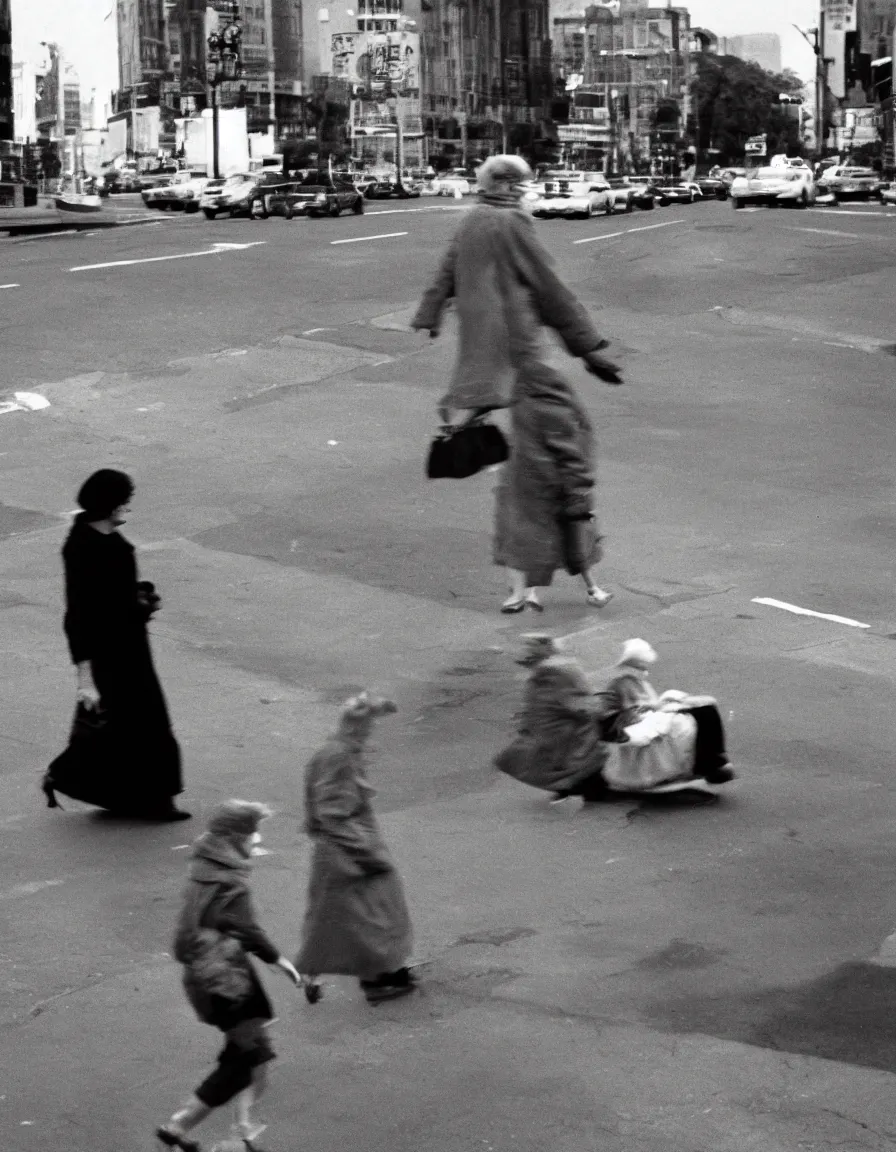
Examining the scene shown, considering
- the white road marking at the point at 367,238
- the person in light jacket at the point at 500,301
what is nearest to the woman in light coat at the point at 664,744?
the person in light jacket at the point at 500,301

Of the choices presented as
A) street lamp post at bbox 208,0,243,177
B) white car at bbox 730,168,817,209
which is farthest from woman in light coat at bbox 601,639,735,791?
street lamp post at bbox 208,0,243,177

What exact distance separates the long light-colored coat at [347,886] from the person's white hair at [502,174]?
491cm

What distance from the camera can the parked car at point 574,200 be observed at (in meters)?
55.7

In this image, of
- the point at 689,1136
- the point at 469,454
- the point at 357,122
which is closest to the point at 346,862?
the point at 689,1136

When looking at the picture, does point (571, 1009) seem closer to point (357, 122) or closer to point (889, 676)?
point (889, 676)

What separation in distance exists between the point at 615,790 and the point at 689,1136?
3033mm

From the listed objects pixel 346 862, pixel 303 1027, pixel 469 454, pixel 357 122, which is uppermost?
pixel 357 122

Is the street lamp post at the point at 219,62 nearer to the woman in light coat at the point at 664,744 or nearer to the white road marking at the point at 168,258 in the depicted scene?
the white road marking at the point at 168,258

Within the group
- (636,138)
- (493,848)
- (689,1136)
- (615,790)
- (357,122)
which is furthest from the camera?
(636,138)

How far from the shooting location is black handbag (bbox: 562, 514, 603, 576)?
411 inches

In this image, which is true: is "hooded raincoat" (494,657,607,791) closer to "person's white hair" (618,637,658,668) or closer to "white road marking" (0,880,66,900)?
"person's white hair" (618,637,658,668)

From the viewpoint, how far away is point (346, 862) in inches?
239

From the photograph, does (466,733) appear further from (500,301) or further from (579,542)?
(500,301)

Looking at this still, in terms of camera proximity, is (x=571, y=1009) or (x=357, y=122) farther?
(x=357, y=122)
